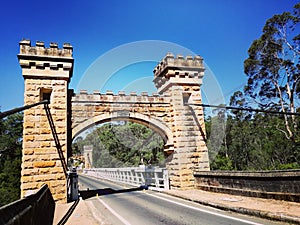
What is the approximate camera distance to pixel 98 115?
974 centimetres

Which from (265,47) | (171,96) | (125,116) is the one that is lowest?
(125,116)

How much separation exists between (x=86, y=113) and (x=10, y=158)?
80.0 feet

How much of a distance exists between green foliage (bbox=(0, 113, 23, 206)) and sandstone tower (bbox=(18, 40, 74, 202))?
47.4 ft

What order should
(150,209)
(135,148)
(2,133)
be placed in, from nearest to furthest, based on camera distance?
(150,209)
(135,148)
(2,133)

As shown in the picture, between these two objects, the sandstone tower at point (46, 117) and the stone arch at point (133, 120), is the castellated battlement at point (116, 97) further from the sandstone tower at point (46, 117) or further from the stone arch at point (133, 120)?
the sandstone tower at point (46, 117)

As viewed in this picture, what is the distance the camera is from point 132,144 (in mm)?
28141

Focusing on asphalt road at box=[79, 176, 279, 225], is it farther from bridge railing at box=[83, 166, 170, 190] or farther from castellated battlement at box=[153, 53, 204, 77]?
castellated battlement at box=[153, 53, 204, 77]

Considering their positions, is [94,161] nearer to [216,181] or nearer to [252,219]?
[216,181]

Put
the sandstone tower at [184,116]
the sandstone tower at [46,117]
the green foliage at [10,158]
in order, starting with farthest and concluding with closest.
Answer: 1. the green foliage at [10,158]
2. the sandstone tower at [184,116]
3. the sandstone tower at [46,117]

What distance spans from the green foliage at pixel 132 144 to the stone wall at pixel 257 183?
53.0 feet

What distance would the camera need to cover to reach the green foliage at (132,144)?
26.2 metres

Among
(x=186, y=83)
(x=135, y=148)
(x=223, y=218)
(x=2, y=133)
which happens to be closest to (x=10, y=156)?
(x=2, y=133)

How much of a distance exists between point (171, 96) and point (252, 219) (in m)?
6.53

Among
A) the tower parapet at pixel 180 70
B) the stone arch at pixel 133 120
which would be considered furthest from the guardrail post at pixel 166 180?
the tower parapet at pixel 180 70
